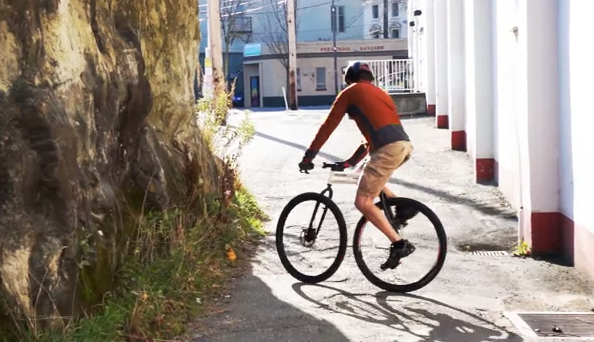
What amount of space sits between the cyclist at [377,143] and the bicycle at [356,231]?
0.32 feet

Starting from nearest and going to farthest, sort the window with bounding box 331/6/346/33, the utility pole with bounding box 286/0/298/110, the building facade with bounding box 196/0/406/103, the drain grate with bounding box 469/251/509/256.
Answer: the drain grate with bounding box 469/251/509/256 < the utility pole with bounding box 286/0/298/110 < the window with bounding box 331/6/346/33 < the building facade with bounding box 196/0/406/103

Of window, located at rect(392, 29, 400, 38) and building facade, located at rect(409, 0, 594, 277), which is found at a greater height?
window, located at rect(392, 29, 400, 38)

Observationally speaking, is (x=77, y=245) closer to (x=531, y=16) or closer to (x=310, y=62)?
(x=531, y=16)

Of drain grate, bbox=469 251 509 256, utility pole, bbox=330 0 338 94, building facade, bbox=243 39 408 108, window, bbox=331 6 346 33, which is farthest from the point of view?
window, bbox=331 6 346 33

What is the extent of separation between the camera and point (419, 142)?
54.0 ft

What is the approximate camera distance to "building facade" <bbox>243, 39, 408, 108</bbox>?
53875 mm

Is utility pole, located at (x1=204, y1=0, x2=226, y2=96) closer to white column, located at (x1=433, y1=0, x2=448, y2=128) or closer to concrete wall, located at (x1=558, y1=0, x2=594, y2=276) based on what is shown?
white column, located at (x1=433, y1=0, x2=448, y2=128)

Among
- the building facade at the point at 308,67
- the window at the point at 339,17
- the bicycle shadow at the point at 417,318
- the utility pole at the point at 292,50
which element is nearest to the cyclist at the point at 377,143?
the bicycle shadow at the point at 417,318

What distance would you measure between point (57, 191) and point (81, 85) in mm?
829

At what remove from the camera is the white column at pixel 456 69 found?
1485 cm

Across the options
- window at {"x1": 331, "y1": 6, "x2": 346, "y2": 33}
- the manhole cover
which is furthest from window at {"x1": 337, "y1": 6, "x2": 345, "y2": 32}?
the manhole cover

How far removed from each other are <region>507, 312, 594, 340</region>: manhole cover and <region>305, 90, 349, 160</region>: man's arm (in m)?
1.95

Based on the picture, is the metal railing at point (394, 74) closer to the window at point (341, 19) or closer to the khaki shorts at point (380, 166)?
the khaki shorts at point (380, 166)

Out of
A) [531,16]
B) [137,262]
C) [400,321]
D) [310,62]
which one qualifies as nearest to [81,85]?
[137,262]
